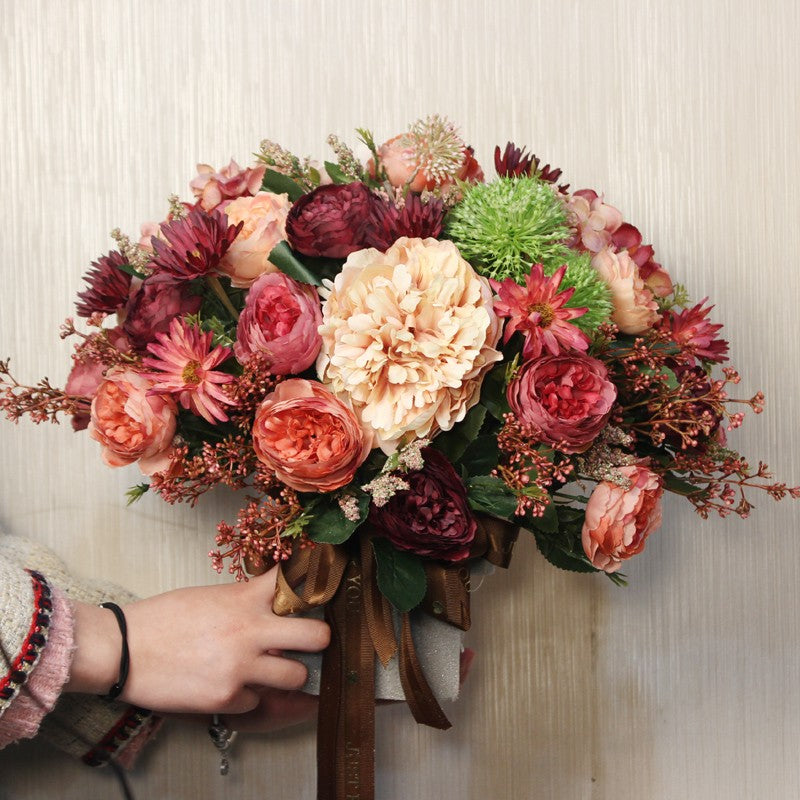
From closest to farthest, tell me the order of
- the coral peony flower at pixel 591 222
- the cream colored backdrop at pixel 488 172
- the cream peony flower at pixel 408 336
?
the cream peony flower at pixel 408 336
the coral peony flower at pixel 591 222
the cream colored backdrop at pixel 488 172

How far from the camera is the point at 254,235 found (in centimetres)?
62

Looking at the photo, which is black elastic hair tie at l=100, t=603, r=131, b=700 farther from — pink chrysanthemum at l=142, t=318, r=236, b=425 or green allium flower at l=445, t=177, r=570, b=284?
green allium flower at l=445, t=177, r=570, b=284

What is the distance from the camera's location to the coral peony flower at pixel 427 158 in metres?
0.65

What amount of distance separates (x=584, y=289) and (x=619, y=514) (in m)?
0.18

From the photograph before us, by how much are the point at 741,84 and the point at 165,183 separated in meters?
0.70

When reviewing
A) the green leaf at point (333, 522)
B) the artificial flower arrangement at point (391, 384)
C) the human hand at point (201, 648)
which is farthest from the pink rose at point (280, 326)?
the human hand at point (201, 648)

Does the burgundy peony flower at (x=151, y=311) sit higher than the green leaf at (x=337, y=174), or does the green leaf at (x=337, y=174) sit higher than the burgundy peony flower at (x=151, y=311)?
the green leaf at (x=337, y=174)

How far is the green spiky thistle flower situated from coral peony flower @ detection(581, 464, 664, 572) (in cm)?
13

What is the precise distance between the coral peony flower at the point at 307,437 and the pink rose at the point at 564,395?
136 millimetres

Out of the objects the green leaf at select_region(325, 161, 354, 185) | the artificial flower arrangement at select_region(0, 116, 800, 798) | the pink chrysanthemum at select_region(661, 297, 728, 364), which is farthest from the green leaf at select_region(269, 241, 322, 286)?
the pink chrysanthemum at select_region(661, 297, 728, 364)

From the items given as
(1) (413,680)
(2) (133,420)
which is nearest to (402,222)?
(2) (133,420)

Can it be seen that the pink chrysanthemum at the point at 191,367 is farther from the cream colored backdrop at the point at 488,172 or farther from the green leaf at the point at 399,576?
the cream colored backdrop at the point at 488,172

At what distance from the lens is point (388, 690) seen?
0.69 meters

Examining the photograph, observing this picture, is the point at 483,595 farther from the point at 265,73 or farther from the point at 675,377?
the point at 265,73
